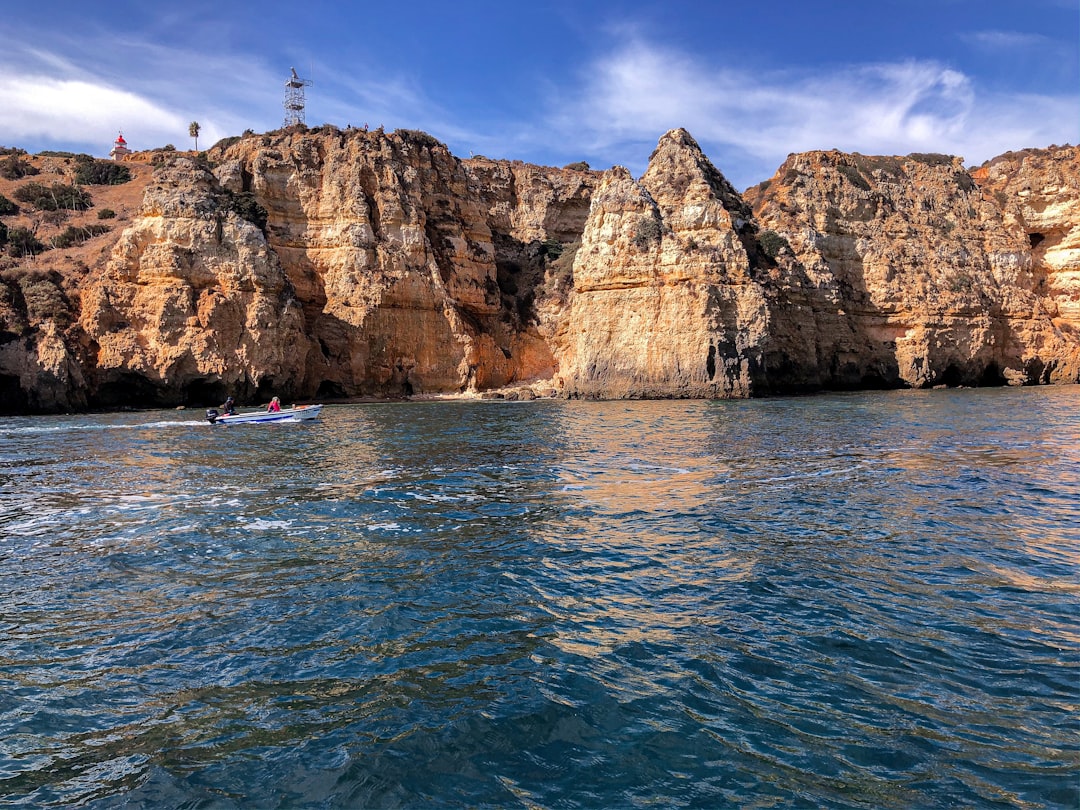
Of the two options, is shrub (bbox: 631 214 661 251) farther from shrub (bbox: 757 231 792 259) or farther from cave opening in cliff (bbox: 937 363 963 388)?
cave opening in cliff (bbox: 937 363 963 388)

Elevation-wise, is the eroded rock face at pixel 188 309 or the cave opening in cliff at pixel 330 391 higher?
the eroded rock face at pixel 188 309

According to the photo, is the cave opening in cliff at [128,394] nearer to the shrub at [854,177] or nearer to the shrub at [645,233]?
the shrub at [645,233]

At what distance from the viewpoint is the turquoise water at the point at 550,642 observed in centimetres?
439

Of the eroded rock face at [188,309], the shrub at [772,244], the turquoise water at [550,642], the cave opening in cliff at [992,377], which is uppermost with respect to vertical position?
the shrub at [772,244]

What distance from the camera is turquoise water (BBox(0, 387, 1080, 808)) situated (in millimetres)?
4395

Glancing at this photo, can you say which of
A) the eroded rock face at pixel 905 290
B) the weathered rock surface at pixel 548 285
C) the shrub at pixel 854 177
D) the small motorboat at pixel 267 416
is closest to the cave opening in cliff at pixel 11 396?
the weathered rock surface at pixel 548 285

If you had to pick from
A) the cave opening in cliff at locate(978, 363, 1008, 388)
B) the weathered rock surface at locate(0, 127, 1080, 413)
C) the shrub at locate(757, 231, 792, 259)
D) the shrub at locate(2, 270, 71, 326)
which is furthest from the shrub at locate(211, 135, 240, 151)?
the cave opening in cliff at locate(978, 363, 1008, 388)

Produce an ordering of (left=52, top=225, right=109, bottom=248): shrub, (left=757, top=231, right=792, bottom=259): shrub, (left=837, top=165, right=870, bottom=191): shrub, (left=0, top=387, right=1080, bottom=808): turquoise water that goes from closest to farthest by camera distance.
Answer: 1. (left=0, top=387, right=1080, bottom=808): turquoise water
2. (left=757, top=231, right=792, bottom=259): shrub
3. (left=52, top=225, right=109, bottom=248): shrub
4. (left=837, top=165, right=870, bottom=191): shrub

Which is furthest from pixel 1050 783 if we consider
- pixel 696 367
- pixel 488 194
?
pixel 488 194

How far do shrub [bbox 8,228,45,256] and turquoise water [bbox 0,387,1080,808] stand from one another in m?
38.9

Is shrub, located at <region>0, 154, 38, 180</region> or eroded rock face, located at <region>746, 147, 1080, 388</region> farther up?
shrub, located at <region>0, 154, 38, 180</region>

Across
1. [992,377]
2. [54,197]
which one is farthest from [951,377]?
[54,197]

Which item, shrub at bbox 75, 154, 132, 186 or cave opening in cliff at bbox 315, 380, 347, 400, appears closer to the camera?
cave opening in cliff at bbox 315, 380, 347, 400

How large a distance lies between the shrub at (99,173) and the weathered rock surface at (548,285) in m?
13.1
